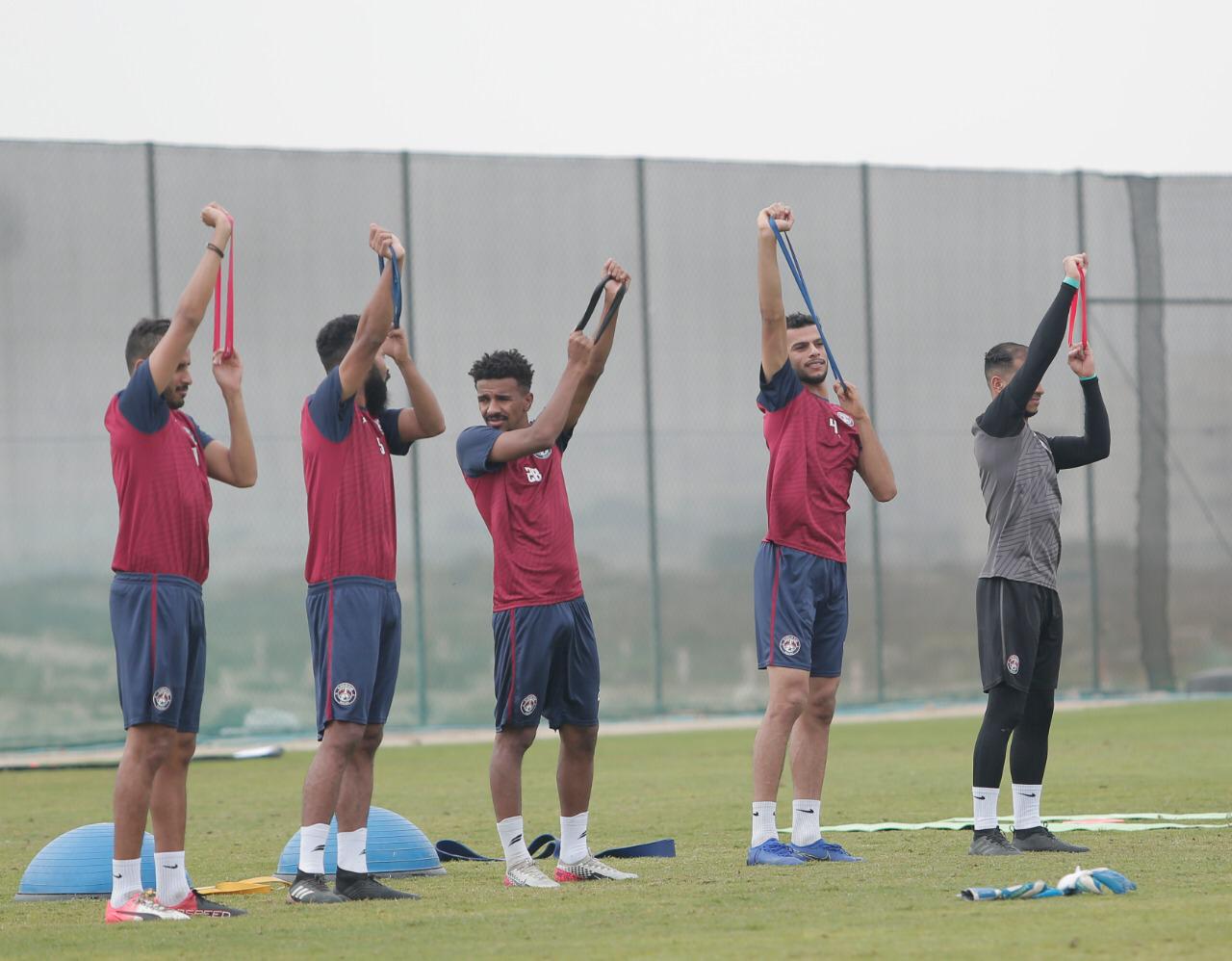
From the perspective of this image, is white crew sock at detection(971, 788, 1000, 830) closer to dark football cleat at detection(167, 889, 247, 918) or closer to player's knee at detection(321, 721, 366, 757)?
player's knee at detection(321, 721, 366, 757)

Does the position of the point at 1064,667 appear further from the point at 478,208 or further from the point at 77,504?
the point at 77,504

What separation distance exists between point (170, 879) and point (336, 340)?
80.1 inches

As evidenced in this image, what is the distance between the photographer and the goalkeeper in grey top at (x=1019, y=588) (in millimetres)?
7348

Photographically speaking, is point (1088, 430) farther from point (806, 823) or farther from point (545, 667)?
point (545, 667)

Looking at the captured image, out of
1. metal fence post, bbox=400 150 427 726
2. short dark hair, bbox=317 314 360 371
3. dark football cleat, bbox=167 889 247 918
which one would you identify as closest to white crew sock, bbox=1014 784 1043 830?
dark football cleat, bbox=167 889 247 918

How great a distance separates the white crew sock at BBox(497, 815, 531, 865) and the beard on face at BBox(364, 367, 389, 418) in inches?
62.8

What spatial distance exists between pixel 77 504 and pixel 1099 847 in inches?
448

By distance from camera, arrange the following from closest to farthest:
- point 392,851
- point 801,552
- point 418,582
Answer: point 392,851 → point 801,552 → point 418,582

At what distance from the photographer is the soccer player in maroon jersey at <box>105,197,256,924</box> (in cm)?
616

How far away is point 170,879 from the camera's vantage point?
6.33 metres

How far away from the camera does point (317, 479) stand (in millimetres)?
6676

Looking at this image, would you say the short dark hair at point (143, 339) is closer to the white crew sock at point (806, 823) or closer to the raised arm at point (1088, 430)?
the white crew sock at point (806, 823)

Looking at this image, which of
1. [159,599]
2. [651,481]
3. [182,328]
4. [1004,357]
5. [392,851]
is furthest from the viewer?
[651,481]

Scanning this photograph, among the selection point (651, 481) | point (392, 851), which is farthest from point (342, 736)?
point (651, 481)
